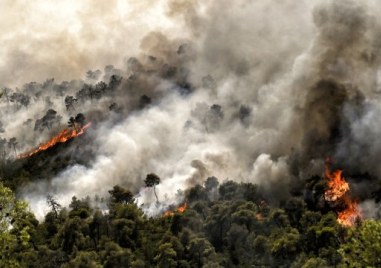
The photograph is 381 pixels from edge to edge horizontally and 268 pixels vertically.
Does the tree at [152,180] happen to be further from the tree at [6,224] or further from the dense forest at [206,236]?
the tree at [6,224]

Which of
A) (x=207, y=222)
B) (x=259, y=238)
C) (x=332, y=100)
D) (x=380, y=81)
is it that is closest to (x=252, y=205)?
(x=207, y=222)

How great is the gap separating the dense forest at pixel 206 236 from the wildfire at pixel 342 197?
3.64m

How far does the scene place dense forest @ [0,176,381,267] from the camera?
116312 millimetres

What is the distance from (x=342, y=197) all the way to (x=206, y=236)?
3698 centimetres

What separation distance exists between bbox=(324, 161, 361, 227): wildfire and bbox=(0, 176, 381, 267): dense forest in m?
3.64

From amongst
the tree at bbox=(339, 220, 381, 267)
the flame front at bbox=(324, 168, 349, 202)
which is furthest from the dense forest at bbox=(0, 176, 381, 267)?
the tree at bbox=(339, 220, 381, 267)

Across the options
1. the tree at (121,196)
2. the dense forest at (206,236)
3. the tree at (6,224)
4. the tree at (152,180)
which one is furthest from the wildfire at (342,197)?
the tree at (6,224)

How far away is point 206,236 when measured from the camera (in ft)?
445

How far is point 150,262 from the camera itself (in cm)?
13075

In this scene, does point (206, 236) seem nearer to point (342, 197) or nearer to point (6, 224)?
point (342, 197)

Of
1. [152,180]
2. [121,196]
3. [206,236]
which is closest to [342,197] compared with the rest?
[206,236]

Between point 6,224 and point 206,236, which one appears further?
point 206,236

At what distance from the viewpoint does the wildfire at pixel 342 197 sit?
135250mm

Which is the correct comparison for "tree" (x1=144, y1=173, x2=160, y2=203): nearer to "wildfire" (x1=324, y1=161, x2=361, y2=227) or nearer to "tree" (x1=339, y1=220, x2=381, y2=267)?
"wildfire" (x1=324, y1=161, x2=361, y2=227)
